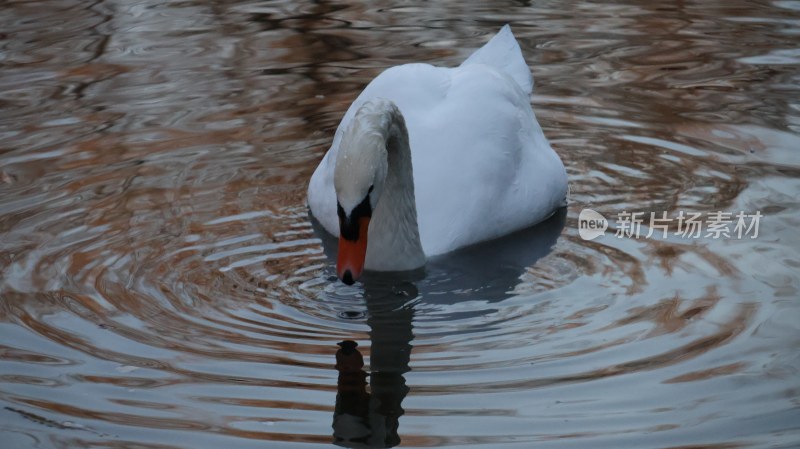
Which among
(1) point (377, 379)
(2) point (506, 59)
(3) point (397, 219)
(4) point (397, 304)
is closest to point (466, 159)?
(3) point (397, 219)

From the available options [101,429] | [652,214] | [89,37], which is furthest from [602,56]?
→ [101,429]

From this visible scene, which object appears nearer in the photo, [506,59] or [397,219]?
[397,219]

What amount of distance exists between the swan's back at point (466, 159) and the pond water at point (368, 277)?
0.51 feet

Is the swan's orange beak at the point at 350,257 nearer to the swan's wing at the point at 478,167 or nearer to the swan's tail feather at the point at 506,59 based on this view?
the swan's wing at the point at 478,167

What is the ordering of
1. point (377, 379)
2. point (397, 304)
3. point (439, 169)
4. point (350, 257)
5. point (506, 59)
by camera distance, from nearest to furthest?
point (377, 379) → point (350, 257) → point (397, 304) → point (439, 169) → point (506, 59)

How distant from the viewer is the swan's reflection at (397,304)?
483cm

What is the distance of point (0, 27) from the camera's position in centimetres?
1179

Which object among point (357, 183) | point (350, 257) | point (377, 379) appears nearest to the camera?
point (377, 379)

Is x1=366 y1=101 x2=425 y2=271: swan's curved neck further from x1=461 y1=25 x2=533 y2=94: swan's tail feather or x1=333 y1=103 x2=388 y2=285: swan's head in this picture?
x1=461 y1=25 x2=533 y2=94: swan's tail feather

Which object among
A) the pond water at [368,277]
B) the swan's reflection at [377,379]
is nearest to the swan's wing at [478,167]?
the pond water at [368,277]

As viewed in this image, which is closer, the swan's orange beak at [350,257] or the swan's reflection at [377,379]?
the swan's reflection at [377,379]

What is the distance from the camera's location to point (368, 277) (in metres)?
6.39

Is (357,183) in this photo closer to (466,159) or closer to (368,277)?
(368,277)

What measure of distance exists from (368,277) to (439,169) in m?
0.69
